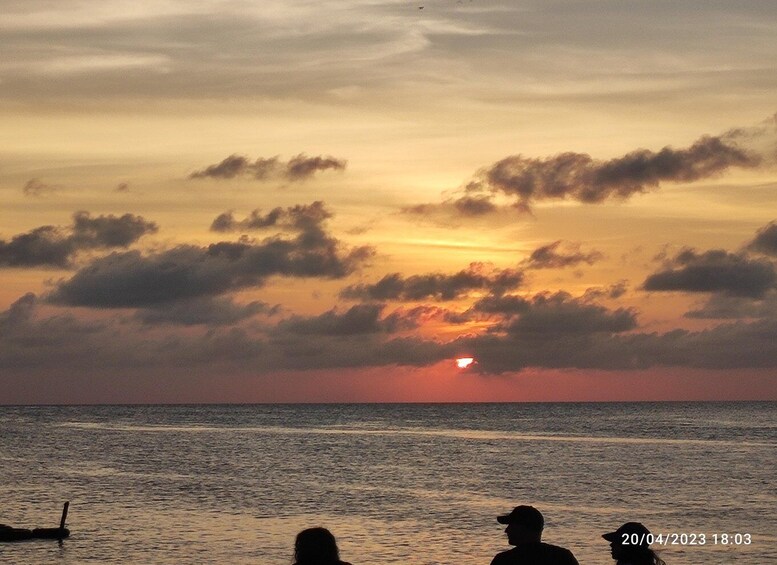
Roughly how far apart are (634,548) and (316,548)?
3.96 m

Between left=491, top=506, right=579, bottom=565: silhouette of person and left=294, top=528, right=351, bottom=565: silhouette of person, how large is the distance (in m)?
2.21

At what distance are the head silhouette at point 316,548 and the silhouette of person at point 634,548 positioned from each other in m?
3.61

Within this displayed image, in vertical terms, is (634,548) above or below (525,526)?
below

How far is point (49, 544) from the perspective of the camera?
168 ft

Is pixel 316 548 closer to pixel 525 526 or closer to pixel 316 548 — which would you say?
pixel 316 548

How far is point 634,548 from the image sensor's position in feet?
44.0

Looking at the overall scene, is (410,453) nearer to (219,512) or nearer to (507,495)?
(507,495)

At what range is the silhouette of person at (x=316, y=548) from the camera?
12.2 meters

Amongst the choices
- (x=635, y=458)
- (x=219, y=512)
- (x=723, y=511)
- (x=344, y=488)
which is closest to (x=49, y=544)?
(x=219, y=512)

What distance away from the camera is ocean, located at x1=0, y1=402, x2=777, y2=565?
164ft

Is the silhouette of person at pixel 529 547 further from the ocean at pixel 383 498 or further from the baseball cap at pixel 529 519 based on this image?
the ocean at pixel 383 498

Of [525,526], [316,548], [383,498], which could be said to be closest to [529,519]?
[525,526]

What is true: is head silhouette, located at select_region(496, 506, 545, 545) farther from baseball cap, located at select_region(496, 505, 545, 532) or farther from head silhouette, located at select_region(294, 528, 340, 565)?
head silhouette, located at select_region(294, 528, 340, 565)

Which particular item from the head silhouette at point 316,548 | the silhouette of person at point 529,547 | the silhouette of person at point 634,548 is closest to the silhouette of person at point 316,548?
the head silhouette at point 316,548
